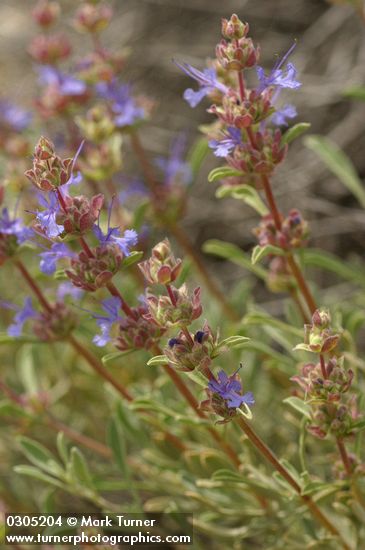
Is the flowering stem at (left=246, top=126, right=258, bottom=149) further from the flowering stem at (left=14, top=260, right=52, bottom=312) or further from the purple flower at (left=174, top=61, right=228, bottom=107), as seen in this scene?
the flowering stem at (left=14, top=260, right=52, bottom=312)

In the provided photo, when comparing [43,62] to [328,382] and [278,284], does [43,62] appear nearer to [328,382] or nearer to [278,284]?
[278,284]

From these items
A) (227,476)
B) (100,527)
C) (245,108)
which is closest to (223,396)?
(227,476)

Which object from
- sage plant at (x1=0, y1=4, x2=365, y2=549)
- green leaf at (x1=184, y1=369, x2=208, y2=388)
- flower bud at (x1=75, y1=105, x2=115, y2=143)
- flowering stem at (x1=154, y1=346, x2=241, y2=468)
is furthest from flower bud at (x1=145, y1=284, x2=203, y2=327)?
flower bud at (x1=75, y1=105, x2=115, y2=143)

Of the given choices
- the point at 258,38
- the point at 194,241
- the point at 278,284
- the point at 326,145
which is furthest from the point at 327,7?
the point at 278,284

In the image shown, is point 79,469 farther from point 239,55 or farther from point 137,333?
point 239,55

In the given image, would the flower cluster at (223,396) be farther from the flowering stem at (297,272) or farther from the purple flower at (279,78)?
the purple flower at (279,78)

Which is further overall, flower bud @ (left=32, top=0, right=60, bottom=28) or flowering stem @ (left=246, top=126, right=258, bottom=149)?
flower bud @ (left=32, top=0, right=60, bottom=28)

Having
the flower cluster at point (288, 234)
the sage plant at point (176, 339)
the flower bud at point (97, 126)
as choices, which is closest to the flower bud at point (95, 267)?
the sage plant at point (176, 339)
